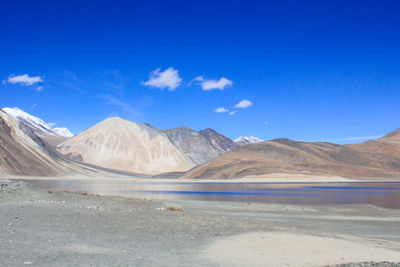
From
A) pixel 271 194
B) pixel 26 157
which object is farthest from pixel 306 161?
pixel 271 194

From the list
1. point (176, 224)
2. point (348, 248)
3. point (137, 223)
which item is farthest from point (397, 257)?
point (137, 223)

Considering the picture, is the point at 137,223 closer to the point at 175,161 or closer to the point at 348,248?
the point at 348,248

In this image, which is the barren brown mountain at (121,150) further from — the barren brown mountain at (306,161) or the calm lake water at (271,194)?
the calm lake water at (271,194)

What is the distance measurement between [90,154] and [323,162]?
102m

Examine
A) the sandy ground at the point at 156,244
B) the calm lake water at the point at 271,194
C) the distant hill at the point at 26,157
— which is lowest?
the sandy ground at the point at 156,244

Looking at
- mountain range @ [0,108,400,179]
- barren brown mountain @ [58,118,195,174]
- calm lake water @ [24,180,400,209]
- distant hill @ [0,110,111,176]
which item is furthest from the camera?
barren brown mountain @ [58,118,195,174]

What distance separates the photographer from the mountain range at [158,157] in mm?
117025

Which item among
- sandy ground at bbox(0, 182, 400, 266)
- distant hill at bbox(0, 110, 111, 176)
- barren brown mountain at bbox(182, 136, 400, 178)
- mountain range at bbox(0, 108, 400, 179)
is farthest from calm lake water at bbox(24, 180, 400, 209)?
barren brown mountain at bbox(182, 136, 400, 178)

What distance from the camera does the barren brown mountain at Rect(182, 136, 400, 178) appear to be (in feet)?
433

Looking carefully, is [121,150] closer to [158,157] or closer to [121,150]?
[121,150]

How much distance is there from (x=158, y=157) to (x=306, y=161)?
74.6m

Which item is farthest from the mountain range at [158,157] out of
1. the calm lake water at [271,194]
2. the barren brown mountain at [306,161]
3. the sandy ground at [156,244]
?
the sandy ground at [156,244]

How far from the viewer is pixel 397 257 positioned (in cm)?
1062

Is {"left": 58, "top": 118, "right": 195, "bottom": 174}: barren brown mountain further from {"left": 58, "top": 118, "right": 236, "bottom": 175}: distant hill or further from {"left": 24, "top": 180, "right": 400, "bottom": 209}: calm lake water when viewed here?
{"left": 24, "top": 180, "right": 400, "bottom": 209}: calm lake water
